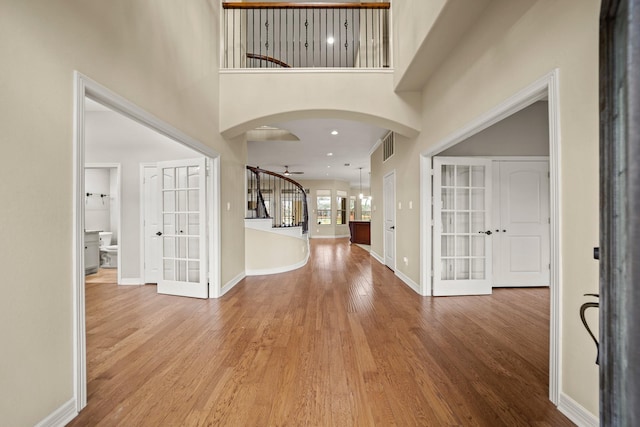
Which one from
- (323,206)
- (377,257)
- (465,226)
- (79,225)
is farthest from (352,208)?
(79,225)

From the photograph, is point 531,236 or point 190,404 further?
point 531,236

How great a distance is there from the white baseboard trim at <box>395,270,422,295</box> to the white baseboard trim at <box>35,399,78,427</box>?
378 centimetres

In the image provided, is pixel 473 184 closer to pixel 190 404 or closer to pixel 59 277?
pixel 190 404

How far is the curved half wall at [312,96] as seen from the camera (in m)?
4.00

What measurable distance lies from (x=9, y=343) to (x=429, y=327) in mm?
3117

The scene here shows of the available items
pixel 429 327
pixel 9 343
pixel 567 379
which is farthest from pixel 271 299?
pixel 567 379

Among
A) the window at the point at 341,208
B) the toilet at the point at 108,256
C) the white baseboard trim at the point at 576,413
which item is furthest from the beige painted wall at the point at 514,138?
the window at the point at 341,208

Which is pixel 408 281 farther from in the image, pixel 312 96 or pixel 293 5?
pixel 293 5

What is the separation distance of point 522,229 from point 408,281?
1.95 metres

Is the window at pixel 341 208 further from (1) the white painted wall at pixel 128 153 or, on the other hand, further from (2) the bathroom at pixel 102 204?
(1) the white painted wall at pixel 128 153

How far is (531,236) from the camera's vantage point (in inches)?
177

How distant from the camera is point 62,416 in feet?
5.30

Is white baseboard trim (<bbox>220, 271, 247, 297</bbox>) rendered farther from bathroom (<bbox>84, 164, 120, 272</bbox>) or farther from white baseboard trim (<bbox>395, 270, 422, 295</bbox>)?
bathroom (<bbox>84, 164, 120, 272</bbox>)

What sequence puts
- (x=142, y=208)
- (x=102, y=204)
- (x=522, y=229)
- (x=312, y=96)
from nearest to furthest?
(x=312, y=96)
(x=522, y=229)
(x=142, y=208)
(x=102, y=204)
